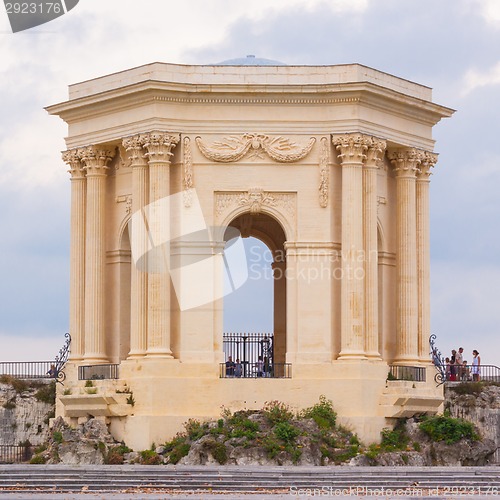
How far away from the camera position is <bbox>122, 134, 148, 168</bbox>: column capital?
196 feet

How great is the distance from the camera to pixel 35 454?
60.9 metres

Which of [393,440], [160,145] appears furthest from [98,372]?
[393,440]

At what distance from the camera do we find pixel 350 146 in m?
59.4

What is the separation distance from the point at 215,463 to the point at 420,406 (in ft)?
25.4

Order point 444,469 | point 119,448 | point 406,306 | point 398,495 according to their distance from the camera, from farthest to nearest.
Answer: point 406,306
point 119,448
point 444,469
point 398,495

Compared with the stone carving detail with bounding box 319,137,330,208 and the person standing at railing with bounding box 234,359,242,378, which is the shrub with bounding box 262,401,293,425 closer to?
the person standing at railing with bounding box 234,359,242,378

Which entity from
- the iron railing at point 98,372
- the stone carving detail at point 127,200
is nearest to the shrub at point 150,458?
the iron railing at point 98,372

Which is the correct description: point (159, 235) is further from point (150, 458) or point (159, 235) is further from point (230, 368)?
point (150, 458)

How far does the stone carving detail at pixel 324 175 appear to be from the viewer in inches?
2340

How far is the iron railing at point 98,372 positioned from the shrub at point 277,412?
5.15 m

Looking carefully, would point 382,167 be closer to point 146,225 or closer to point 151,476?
point 146,225

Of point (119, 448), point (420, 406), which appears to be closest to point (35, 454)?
point (119, 448)

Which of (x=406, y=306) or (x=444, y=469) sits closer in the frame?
(x=444, y=469)

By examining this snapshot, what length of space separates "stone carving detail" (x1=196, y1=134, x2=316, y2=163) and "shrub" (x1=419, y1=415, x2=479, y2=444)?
9063mm
